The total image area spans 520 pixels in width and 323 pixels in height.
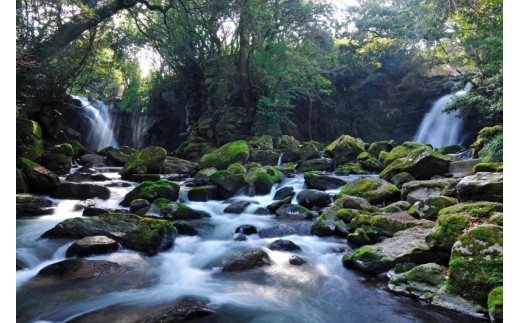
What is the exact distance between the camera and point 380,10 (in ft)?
73.7

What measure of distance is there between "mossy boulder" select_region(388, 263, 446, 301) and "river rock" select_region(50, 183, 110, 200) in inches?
327

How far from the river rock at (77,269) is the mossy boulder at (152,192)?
422 cm

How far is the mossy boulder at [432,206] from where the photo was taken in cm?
646

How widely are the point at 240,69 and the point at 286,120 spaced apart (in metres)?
4.56

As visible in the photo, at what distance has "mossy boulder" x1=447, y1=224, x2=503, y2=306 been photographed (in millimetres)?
3590

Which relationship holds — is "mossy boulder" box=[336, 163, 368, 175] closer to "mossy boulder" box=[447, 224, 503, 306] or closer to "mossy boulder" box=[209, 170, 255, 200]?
"mossy boulder" box=[209, 170, 255, 200]

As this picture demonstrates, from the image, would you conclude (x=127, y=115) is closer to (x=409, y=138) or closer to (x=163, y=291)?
(x=409, y=138)

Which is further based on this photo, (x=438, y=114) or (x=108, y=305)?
(x=438, y=114)

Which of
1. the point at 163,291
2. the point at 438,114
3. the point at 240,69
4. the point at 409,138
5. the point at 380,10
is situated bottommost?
the point at 163,291

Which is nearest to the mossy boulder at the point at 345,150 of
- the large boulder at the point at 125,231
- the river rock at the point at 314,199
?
the river rock at the point at 314,199

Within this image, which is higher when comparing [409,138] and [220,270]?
[409,138]

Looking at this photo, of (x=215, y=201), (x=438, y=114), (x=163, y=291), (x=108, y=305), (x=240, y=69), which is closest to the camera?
(x=108, y=305)
